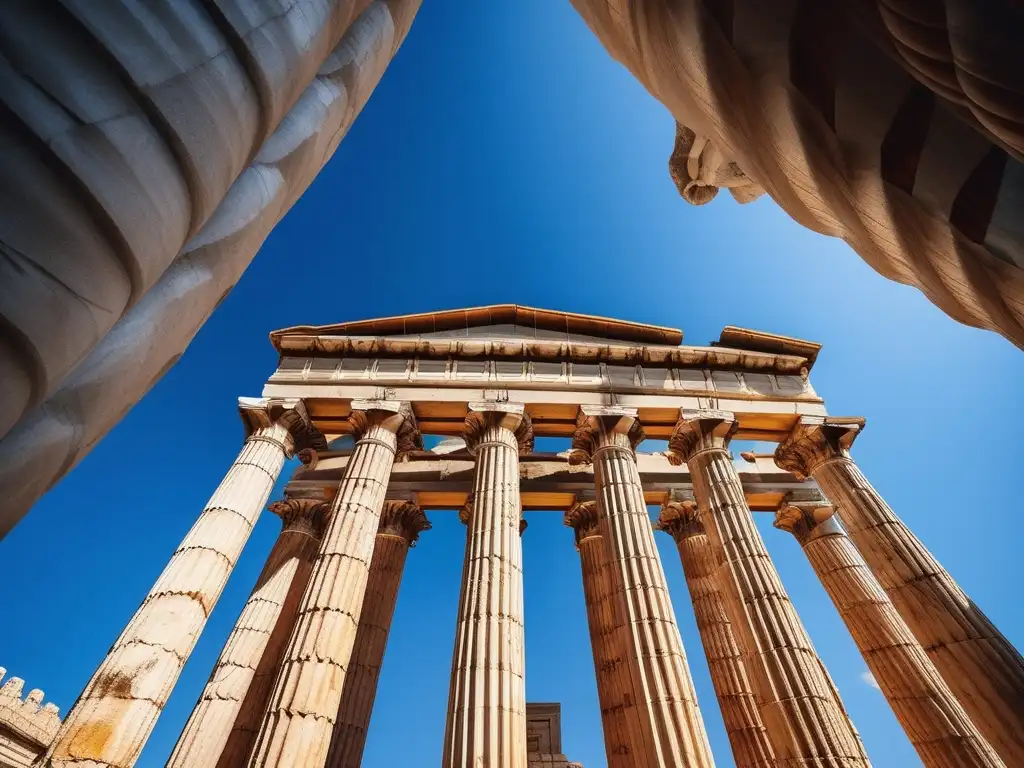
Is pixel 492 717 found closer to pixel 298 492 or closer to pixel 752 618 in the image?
pixel 752 618

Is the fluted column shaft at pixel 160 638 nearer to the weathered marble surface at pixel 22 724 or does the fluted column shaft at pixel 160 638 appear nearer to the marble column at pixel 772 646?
the weathered marble surface at pixel 22 724

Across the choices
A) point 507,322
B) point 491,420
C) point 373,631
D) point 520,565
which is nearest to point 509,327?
point 507,322

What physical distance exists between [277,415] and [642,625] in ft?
38.5

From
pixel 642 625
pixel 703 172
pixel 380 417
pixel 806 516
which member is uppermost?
pixel 380 417

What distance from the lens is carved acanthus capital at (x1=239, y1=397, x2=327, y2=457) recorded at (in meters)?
15.9

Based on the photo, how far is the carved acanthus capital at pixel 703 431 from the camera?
53.4 feet

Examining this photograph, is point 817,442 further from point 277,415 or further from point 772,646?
point 277,415

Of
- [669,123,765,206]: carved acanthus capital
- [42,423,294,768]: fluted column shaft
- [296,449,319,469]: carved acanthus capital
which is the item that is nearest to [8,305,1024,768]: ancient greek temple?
[42,423,294,768]: fluted column shaft

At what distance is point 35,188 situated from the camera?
0.88m

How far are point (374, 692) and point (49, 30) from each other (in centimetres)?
1810

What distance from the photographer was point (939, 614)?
1175 cm

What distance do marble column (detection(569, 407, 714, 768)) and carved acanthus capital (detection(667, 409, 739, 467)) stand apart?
180 centimetres

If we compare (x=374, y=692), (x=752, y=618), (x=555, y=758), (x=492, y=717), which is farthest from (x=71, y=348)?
(x=555, y=758)

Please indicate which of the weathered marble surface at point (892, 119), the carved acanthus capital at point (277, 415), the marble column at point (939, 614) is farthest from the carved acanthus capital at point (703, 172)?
the carved acanthus capital at point (277, 415)
